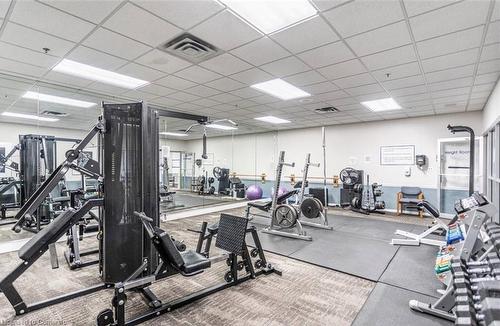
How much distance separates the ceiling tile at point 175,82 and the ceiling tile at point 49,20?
1.44 m

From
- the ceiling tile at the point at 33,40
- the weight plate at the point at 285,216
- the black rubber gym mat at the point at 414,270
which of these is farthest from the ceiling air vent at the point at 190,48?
the black rubber gym mat at the point at 414,270

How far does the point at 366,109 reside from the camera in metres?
6.28

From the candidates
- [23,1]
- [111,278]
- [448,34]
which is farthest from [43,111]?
[448,34]

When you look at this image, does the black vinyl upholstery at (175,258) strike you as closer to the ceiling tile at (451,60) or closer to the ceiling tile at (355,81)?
the ceiling tile at (355,81)

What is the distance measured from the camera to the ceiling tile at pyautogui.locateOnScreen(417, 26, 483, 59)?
2672mm

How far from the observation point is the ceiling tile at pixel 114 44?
8.95 feet

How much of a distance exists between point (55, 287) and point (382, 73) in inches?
199

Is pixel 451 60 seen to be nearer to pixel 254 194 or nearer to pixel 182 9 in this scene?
pixel 182 9

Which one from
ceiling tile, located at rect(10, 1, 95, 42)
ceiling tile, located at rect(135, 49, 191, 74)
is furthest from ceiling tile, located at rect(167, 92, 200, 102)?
ceiling tile, located at rect(10, 1, 95, 42)

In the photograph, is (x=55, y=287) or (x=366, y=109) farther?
(x=366, y=109)

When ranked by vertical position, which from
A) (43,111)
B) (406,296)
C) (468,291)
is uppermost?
(43,111)

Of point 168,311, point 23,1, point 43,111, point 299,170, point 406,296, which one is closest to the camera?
point 23,1

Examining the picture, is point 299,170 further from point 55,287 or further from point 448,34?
point 55,287

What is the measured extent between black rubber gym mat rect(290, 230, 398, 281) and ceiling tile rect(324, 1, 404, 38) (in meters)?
2.78
